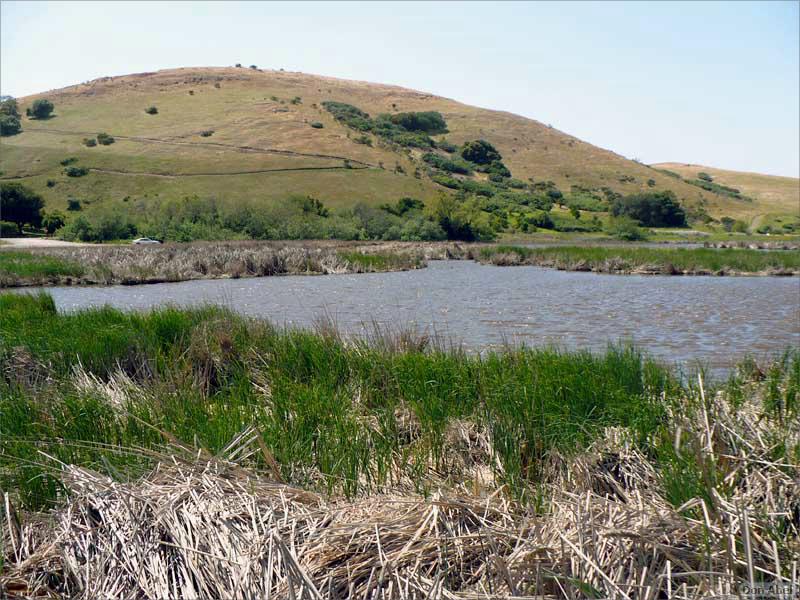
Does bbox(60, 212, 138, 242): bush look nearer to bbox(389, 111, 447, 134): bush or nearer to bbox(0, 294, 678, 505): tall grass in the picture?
bbox(0, 294, 678, 505): tall grass

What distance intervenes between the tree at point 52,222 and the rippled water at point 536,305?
3198 cm

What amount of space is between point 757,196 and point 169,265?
10855cm

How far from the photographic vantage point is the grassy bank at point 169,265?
80.7 ft

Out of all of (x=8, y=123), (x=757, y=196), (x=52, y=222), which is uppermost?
(x=8, y=123)

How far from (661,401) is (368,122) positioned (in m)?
104

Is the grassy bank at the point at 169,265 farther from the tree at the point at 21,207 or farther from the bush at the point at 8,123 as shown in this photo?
the tree at the point at 21,207

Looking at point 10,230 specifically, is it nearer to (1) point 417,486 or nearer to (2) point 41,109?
(2) point 41,109

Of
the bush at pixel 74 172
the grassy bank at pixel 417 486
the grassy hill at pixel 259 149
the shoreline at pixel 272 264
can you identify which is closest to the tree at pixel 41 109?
the grassy hill at pixel 259 149

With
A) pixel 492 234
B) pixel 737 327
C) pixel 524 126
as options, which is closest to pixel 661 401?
pixel 737 327

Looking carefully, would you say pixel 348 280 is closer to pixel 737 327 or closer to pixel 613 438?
pixel 737 327

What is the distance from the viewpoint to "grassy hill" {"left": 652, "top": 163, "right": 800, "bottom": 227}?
282ft

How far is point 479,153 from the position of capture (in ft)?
331

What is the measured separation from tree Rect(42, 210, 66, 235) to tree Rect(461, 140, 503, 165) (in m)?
59.9

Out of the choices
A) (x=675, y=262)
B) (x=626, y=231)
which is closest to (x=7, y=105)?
(x=675, y=262)
